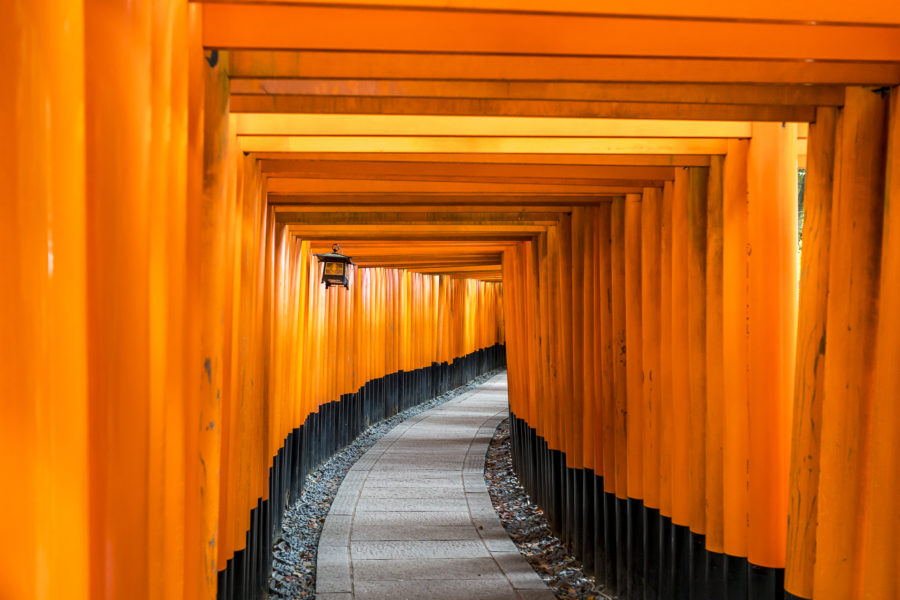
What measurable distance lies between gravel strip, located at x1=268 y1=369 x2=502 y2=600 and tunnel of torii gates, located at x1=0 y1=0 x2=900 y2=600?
366 millimetres

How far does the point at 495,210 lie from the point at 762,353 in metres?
3.77

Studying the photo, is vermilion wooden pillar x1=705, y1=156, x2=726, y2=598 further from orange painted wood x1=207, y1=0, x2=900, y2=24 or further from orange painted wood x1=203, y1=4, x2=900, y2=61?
orange painted wood x1=207, y1=0, x2=900, y2=24

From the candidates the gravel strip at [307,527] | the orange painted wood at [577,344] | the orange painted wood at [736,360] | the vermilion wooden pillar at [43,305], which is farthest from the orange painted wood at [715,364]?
the vermilion wooden pillar at [43,305]

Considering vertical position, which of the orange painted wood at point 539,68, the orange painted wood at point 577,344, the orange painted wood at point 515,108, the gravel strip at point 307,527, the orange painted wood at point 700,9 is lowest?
the gravel strip at point 307,527

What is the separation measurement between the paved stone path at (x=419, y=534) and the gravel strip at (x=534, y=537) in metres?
0.19

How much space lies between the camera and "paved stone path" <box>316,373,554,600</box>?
7.34 metres

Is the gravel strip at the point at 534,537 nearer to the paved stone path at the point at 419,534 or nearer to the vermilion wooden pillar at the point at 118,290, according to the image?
the paved stone path at the point at 419,534

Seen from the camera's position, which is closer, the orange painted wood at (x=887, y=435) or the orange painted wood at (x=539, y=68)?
the orange painted wood at (x=887, y=435)

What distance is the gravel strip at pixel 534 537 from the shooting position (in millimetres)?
7691

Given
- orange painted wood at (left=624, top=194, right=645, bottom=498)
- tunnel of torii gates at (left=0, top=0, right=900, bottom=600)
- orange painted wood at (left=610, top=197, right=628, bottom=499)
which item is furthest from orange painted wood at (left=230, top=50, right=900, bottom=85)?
orange painted wood at (left=610, top=197, right=628, bottom=499)

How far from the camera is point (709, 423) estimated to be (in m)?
5.35

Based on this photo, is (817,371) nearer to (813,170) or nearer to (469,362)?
(813,170)

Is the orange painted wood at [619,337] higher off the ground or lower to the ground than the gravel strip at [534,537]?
higher

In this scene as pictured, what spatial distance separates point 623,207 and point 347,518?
4.99m
